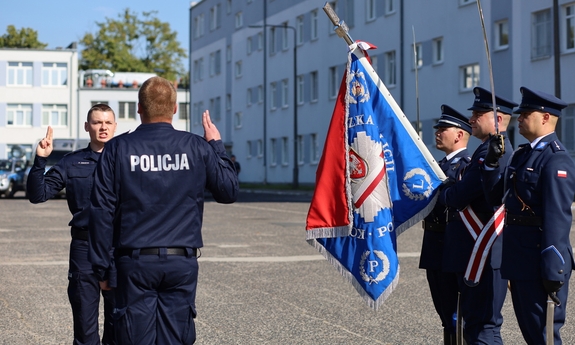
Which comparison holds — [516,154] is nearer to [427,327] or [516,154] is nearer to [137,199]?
[137,199]

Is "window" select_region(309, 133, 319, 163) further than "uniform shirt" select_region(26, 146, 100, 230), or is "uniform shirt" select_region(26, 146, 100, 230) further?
"window" select_region(309, 133, 319, 163)

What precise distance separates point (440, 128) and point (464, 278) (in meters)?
1.22

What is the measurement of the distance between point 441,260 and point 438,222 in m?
0.30

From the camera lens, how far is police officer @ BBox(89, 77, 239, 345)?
5.08 meters

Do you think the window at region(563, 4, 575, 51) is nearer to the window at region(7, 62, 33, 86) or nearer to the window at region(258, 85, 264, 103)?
the window at region(258, 85, 264, 103)

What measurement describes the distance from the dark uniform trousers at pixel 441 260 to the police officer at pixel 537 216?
0.73 meters

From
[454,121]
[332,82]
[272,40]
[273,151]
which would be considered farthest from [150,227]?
[272,40]

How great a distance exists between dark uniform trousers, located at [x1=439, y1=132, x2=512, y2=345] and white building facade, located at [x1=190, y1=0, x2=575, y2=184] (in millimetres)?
22661

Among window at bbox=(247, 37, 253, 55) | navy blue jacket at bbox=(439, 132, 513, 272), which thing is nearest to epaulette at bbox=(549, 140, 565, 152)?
navy blue jacket at bbox=(439, 132, 513, 272)

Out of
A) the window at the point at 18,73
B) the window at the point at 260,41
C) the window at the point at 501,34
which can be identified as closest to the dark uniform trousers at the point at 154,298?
the window at the point at 501,34

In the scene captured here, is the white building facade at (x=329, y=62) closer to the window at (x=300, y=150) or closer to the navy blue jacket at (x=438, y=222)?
the window at (x=300, y=150)

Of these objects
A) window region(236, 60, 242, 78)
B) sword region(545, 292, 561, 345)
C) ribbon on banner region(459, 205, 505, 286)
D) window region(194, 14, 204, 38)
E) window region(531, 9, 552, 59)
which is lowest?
sword region(545, 292, 561, 345)

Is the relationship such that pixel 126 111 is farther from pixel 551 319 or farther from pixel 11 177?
pixel 551 319

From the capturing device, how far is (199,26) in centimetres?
7975
